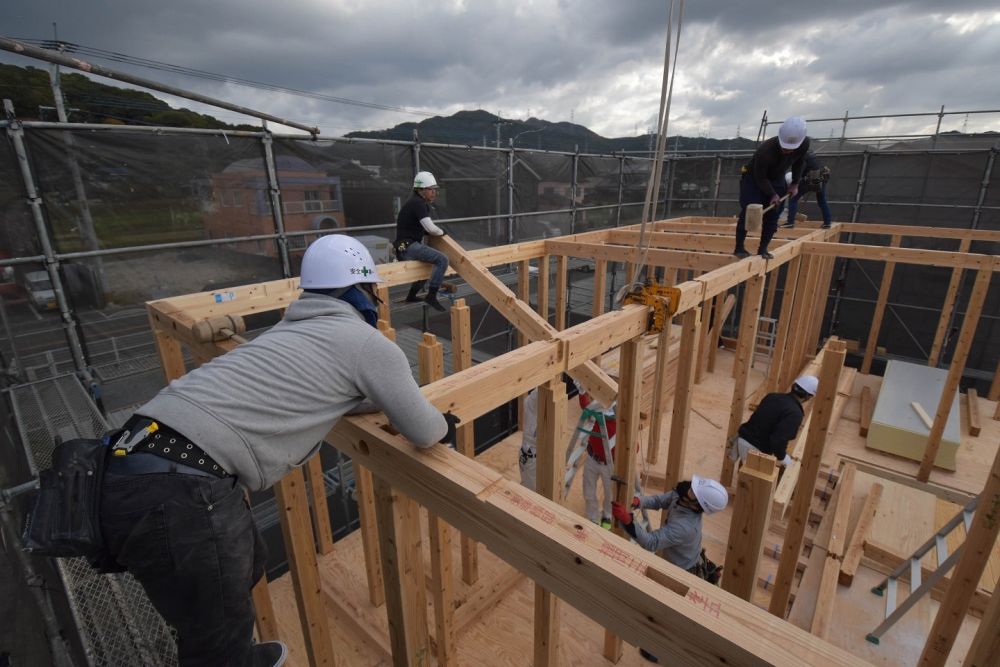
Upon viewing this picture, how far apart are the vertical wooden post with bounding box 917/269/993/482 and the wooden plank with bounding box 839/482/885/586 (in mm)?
1201

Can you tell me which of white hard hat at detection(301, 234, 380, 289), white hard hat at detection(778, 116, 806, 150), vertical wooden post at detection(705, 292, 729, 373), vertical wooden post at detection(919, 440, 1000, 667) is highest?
white hard hat at detection(778, 116, 806, 150)

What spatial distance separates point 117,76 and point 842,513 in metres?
7.98

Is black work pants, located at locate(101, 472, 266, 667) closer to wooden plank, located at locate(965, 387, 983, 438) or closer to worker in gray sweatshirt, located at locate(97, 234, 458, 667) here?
worker in gray sweatshirt, located at locate(97, 234, 458, 667)

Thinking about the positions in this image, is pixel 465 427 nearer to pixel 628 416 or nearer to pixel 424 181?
pixel 628 416

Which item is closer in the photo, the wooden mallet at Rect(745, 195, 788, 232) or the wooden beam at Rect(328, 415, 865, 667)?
the wooden beam at Rect(328, 415, 865, 667)


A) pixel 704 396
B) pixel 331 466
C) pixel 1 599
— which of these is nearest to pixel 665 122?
pixel 704 396

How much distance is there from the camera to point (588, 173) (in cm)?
1098

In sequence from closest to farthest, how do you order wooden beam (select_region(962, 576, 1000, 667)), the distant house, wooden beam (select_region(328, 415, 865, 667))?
wooden beam (select_region(328, 415, 865, 667))
wooden beam (select_region(962, 576, 1000, 667))
the distant house

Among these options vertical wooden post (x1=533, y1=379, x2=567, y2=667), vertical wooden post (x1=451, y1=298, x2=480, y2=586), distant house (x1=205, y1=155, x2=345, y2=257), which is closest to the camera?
vertical wooden post (x1=533, y1=379, x2=567, y2=667)

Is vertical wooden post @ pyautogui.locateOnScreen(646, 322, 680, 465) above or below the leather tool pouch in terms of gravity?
below

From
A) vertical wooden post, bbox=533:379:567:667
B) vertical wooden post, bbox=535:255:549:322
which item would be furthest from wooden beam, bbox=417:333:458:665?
vertical wooden post, bbox=535:255:549:322

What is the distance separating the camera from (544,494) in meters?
2.51

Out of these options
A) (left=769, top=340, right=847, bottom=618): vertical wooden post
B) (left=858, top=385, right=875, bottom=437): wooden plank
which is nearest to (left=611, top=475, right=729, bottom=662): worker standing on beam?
(left=769, top=340, right=847, bottom=618): vertical wooden post

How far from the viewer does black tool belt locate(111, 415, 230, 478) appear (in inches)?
57.7
